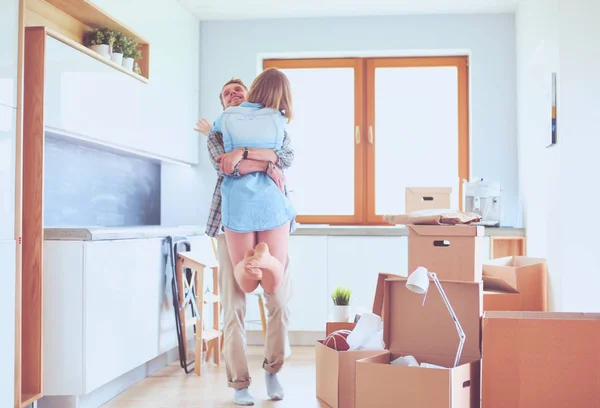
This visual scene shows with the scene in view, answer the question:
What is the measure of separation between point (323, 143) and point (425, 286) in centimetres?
317

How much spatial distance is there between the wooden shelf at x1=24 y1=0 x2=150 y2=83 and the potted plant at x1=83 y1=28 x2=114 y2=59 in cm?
3

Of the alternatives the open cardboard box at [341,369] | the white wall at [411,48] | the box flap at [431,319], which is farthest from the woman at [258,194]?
the white wall at [411,48]

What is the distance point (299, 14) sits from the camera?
510cm

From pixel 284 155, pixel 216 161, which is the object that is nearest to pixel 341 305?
pixel 284 155

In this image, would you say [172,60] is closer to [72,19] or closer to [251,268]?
[72,19]

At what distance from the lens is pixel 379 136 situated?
17.4 ft

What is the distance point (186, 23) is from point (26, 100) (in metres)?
2.31

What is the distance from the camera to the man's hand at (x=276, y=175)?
10.1ft

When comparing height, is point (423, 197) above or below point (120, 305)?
above

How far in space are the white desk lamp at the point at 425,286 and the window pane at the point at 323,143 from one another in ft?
8.70

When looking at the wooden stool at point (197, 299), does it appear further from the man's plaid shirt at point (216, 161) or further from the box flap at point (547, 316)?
the box flap at point (547, 316)

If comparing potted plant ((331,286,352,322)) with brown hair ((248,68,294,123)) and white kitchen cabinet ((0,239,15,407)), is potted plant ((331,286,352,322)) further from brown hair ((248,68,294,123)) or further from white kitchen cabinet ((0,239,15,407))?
white kitchen cabinet ((0,239,15,407))

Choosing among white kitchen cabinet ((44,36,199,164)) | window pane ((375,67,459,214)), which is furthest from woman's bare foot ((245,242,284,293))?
window pane ((375,67,459,214))

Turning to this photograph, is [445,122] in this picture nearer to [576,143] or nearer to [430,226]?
[576,143]
